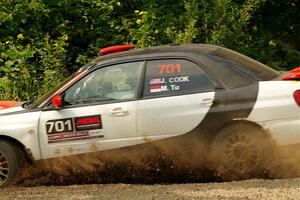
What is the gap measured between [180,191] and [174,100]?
111 centimetres

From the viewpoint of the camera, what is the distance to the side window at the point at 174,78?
19.7 ft

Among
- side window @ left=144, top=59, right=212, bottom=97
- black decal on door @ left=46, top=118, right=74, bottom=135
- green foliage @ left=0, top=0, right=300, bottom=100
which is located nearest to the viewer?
side window @ left=144, top=59, right=212, bottom=97

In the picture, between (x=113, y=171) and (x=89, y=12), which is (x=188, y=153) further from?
(x=89, y=12)

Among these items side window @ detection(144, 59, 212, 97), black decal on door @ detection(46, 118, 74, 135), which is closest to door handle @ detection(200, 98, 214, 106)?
side window @ detection(144, 59, 212, 97)

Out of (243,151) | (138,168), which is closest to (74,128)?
(138,168)

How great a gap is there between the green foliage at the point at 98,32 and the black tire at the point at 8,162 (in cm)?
401

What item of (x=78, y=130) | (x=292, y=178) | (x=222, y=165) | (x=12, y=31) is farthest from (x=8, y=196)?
(x=12, y=31)

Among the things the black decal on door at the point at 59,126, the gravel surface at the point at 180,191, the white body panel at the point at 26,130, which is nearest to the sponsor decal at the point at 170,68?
the black decal on door at the point at 59,126

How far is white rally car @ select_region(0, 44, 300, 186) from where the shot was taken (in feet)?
19.0

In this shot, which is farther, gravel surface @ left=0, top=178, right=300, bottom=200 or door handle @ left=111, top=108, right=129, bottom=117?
door handle @ left=111, top=108, right=129, bottom=117

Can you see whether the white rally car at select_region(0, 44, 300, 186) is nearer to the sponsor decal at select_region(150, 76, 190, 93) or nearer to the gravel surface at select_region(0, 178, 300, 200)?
the sponsor decal at select_region(150, 76, 190, 93)

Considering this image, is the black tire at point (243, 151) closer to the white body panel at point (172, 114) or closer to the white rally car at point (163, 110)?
the white rally car at point (163, 110)

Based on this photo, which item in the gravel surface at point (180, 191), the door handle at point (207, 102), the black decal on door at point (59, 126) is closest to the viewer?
the gravel surface at point (180, 191)

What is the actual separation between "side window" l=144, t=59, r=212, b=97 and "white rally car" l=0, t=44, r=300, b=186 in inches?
0.4
